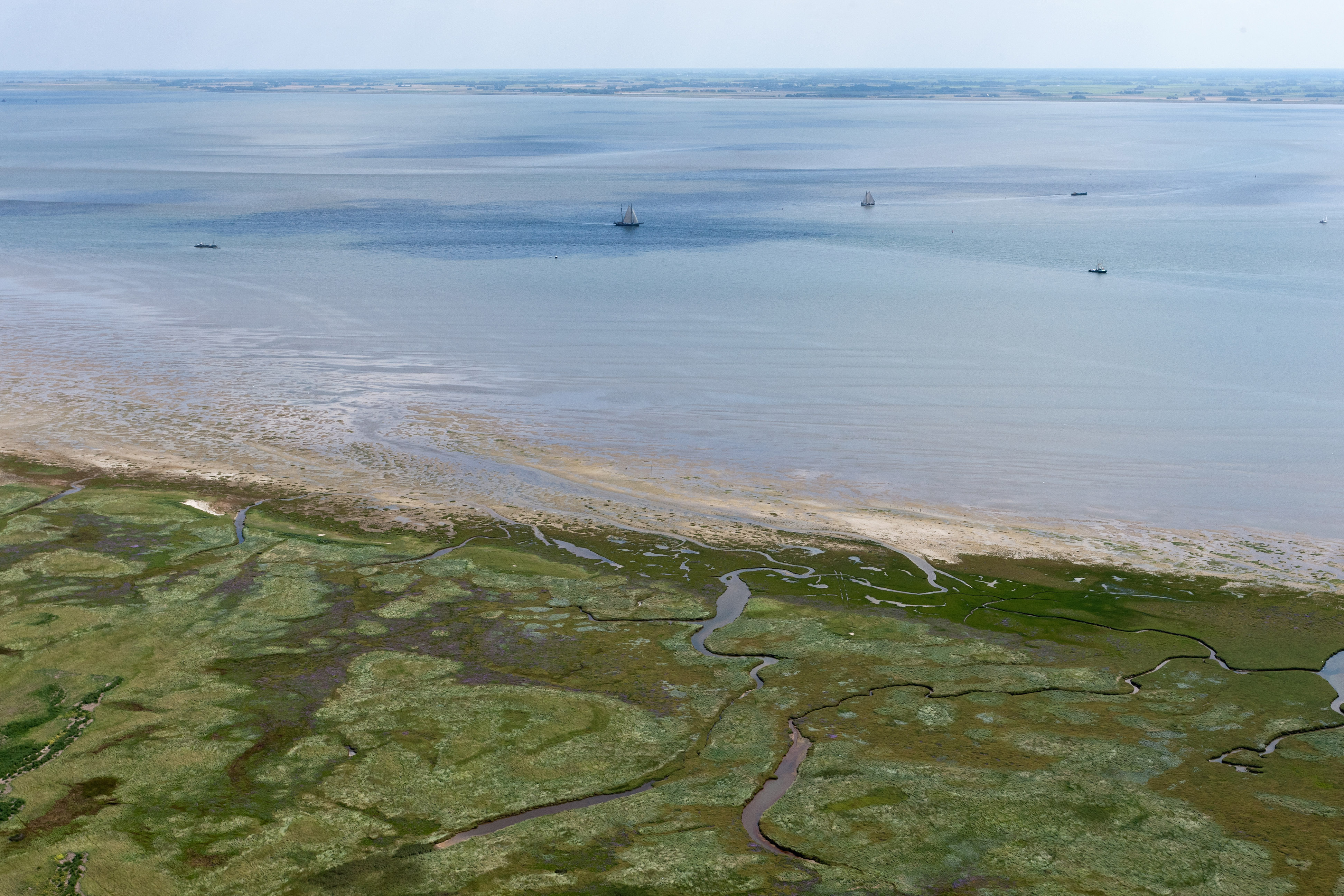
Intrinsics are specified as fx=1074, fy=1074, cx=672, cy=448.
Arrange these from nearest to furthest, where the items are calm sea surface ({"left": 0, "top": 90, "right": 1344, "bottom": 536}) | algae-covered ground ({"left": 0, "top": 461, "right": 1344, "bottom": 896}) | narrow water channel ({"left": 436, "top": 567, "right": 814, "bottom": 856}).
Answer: algae-covered ground ({"left": 0, "top": 461, "right": 1344, "bottom": 896}), narrow water channel ({"left": 436, "top": 567, "right": 814, "bottom": 856}), calm sea surface ({"left": 0, "top": 90, "right": 1344, "bottom": 536})

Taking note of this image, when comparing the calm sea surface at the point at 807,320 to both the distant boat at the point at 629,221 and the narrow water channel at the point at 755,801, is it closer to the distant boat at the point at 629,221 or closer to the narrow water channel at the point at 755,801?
the distant boat at the point at 629,221

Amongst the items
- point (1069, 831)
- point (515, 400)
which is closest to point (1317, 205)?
point (515, 400)

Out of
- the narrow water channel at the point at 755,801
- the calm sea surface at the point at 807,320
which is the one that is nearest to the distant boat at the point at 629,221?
the calm sea surface at the point at 807,320

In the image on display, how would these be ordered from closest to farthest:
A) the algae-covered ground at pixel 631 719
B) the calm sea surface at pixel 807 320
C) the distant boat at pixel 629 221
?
the algae-covered ground at pixel 631 719 → the calm sea surface at pixel 807 320 → the distant boat at pixel 629 221

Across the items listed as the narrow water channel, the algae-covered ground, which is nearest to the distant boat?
the algae-covered ground

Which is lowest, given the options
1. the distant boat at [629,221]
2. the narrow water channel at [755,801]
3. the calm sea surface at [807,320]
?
the narrow water channel at [755,801]

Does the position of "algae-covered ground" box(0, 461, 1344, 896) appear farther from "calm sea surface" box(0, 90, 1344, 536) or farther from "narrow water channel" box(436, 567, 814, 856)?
"calm sea surface" box(0, 90, 1344, 536)

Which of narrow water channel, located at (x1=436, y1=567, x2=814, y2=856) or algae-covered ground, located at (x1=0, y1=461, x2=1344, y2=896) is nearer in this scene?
algae-covered ground, located at (x1=0, y1=461, x2=1344, y2=896)

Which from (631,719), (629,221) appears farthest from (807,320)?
(631,719)

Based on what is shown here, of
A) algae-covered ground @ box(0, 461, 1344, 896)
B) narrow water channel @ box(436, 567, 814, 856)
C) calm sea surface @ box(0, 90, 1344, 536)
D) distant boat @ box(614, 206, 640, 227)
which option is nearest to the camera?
algae-covered ground @ box(0, 461, 1344, 896)
